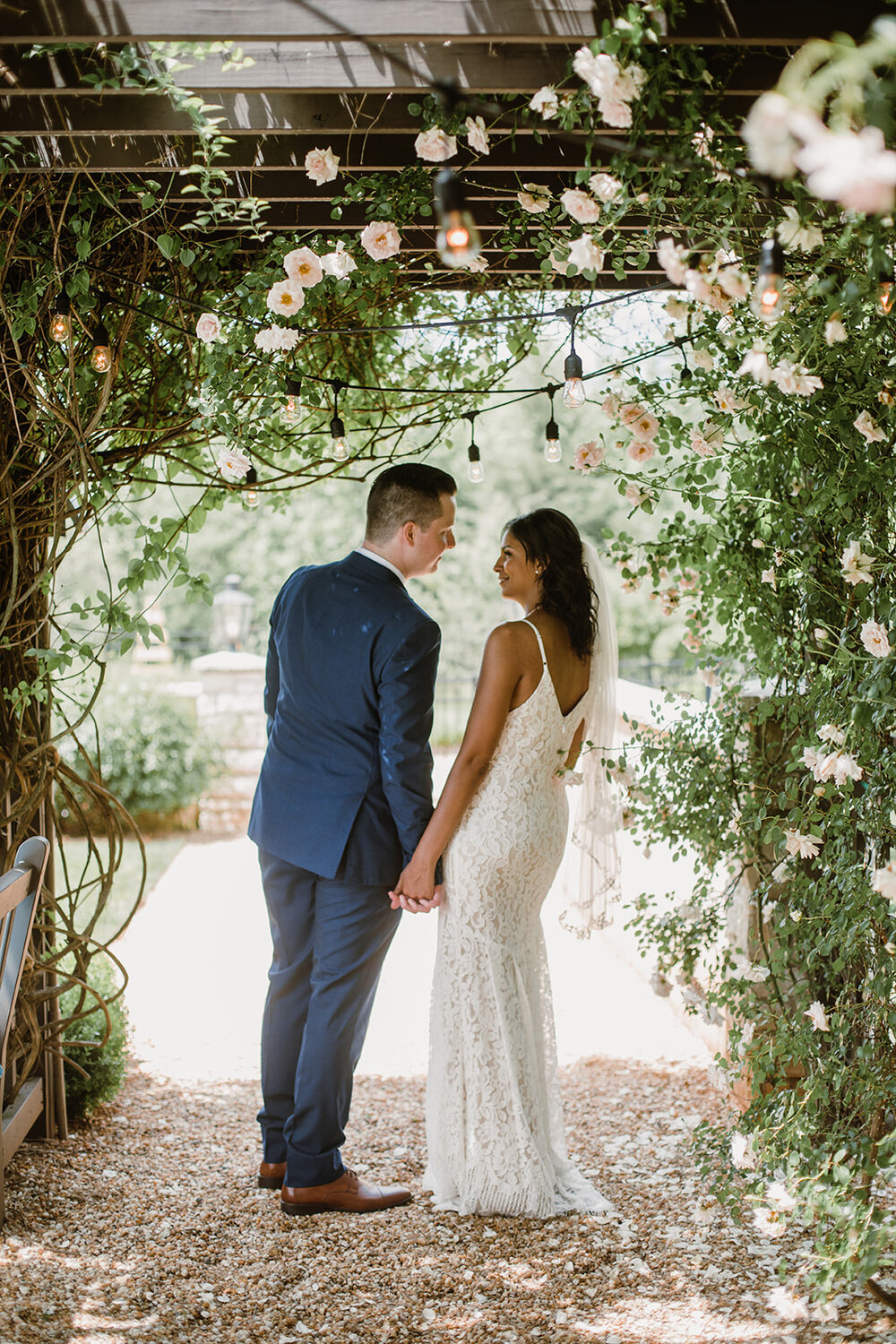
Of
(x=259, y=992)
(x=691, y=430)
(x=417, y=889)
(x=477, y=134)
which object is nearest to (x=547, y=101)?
(x=477, y=134)

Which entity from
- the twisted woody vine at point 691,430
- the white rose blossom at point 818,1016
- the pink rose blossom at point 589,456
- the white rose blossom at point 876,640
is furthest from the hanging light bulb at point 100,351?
the white rose blossom at point 818,1016

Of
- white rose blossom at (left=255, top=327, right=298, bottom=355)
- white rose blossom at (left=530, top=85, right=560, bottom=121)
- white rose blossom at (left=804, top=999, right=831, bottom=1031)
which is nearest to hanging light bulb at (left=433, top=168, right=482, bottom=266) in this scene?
white rose blossom at (left=530, top=85, right=560, bottom=121)

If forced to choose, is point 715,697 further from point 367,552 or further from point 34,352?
point 34,352

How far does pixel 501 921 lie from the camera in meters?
3.01

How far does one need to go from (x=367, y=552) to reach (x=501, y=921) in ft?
3.48

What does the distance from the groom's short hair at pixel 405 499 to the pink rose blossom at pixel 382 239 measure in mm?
549

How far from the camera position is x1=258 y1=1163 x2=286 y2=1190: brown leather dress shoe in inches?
126

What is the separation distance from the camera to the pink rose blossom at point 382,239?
105 inches

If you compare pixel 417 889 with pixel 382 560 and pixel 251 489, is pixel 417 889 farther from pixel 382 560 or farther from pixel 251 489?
pixel 251 489

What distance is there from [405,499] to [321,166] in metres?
0.85

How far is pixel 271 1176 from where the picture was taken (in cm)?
320

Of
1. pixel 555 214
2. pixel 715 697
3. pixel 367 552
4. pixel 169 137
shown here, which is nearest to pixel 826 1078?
pixel 715 697

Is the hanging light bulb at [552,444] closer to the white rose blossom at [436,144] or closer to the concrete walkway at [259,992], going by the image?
the white rose blossom at [436,144]

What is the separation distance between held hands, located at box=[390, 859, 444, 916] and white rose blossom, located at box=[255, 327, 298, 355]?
1376 millimetres
